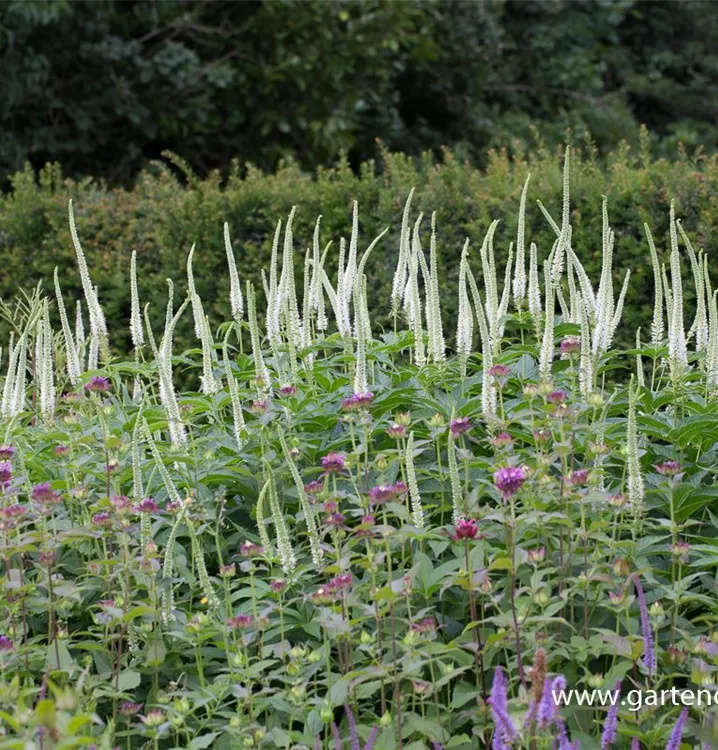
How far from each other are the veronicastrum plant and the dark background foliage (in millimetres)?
8114

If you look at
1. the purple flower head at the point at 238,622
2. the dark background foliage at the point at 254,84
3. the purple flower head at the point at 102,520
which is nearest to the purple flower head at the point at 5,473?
the purple flower head at the point at 102,520

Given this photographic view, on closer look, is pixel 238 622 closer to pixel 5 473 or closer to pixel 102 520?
pixel 102 520

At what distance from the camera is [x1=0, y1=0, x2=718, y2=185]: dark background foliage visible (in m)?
11.9

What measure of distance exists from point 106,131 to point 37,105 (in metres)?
0.73

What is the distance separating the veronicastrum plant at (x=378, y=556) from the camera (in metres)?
2.85

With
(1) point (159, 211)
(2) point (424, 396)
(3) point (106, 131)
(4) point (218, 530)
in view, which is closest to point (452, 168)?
(1) point (159, 211)

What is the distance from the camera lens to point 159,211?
769cm

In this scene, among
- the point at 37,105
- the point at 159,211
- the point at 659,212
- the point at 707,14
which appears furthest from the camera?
the point at 707,14

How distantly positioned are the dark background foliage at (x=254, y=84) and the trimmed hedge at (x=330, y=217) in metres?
3.47

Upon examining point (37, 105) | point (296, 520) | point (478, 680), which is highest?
point (37, 105)

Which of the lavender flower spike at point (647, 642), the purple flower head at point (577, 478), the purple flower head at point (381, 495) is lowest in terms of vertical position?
the lavender flower spike at point (647, 642)

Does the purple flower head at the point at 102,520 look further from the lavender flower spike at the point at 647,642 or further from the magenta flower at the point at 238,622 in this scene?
the lavender flower spike at the point at 647,642

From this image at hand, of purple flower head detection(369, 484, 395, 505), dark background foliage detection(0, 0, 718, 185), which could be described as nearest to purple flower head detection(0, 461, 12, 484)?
purple flower head detection(369, 484, 395, 505)

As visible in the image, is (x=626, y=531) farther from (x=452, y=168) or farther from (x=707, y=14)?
(x=707, y=14)
